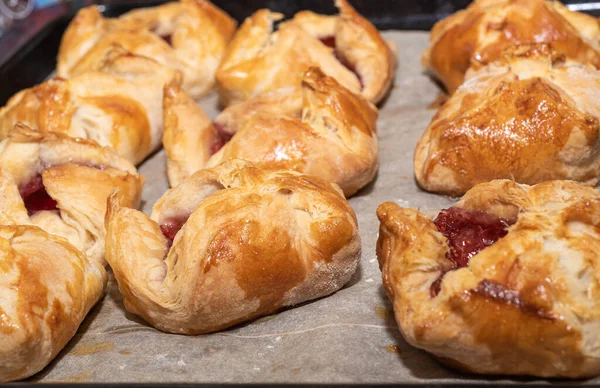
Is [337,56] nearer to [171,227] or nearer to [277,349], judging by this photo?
[171,227]

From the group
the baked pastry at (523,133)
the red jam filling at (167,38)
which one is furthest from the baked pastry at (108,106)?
the baked pastry at (523,133)

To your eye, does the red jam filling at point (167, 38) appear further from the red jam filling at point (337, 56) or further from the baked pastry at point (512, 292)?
the baked pastry at point (512, 292)

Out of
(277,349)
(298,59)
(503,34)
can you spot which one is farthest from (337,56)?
(277,349)

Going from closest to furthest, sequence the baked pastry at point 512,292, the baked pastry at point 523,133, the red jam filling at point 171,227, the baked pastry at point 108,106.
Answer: the baked pastry at point 512,292
the red jam filling at point 171,227
the baked pastry at point 523,133
the baked pastry at point 108,106

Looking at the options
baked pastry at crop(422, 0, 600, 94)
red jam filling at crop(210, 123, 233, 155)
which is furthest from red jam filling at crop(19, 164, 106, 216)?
baked pastry at crop(422, 0, 600, 94)

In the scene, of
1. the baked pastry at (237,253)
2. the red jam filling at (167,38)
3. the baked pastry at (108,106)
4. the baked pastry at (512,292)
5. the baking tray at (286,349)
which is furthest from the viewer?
the red jam filling at (167,38)

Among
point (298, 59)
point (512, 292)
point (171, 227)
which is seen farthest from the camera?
point (298, 59)
